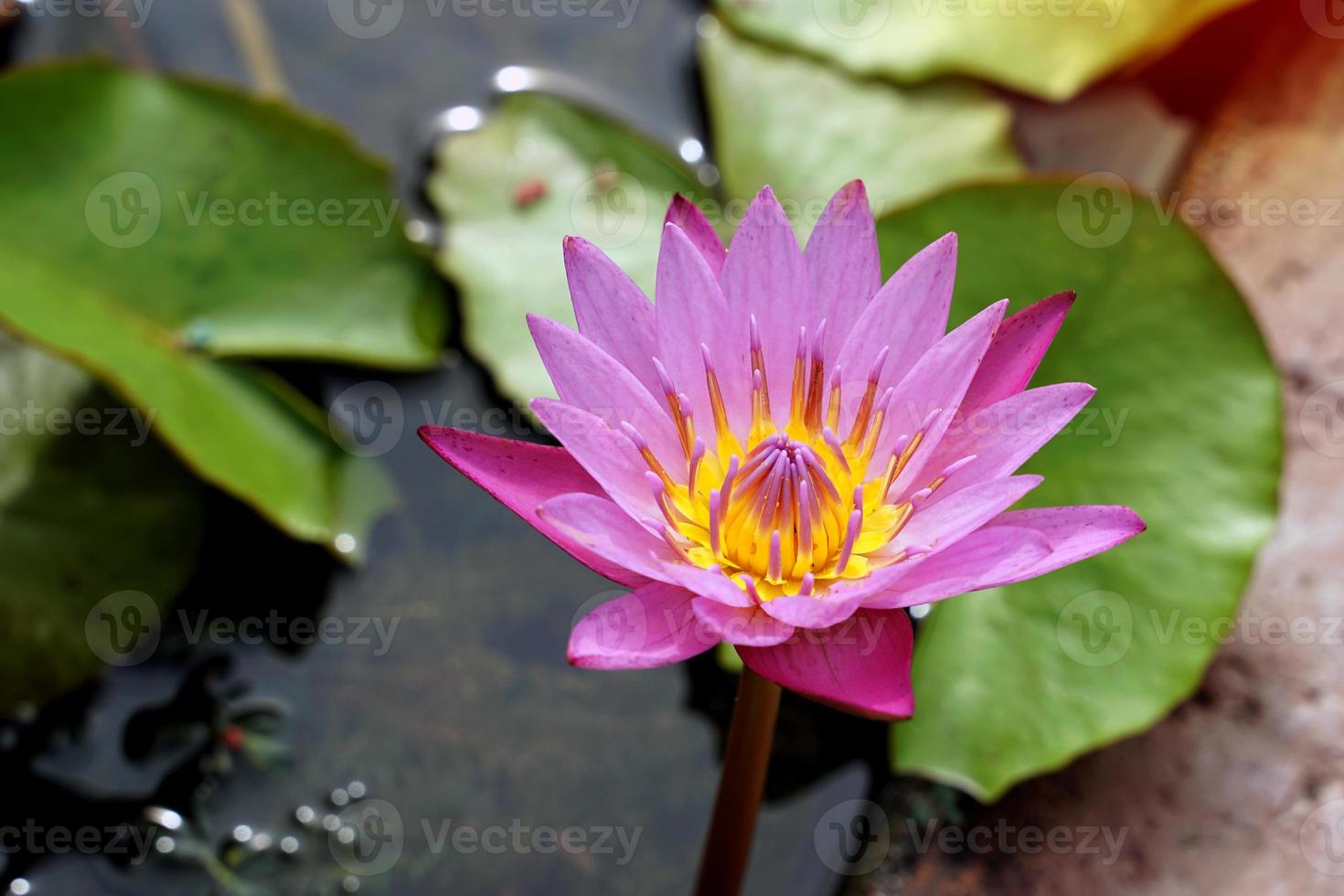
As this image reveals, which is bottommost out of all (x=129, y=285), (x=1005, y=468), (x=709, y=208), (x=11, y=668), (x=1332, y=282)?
(x=11, y=668)

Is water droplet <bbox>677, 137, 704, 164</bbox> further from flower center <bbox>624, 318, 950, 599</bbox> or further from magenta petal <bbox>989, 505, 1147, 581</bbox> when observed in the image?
magenta petal <bbox>989, 505, 1147, 581</bbox>

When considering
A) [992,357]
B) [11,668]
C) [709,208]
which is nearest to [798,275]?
[992,357]

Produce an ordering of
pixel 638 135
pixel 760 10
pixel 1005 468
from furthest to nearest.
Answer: pixel 760 10
pixel 638 135
pixel 1005 468

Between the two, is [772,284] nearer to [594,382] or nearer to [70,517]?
[594,382]

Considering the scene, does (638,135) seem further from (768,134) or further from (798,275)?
(798,275)

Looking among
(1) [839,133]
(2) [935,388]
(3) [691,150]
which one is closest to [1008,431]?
(2) [935,388]

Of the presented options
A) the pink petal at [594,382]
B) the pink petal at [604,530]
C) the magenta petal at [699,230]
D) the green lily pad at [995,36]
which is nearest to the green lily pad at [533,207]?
the green lily pad at [995,36]
